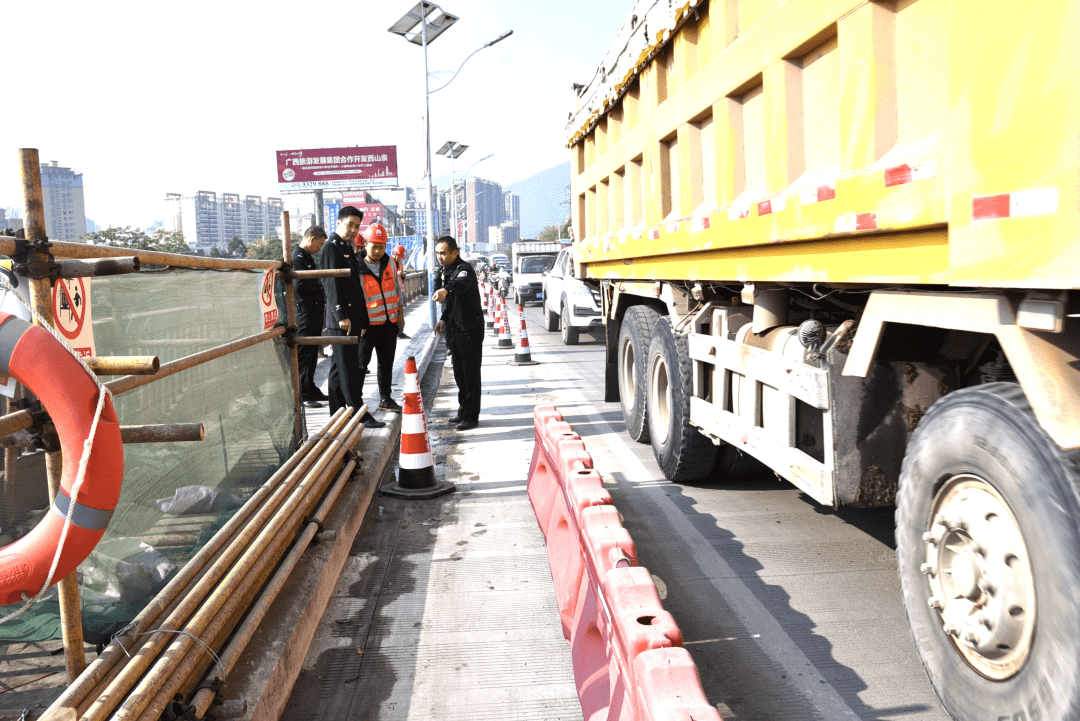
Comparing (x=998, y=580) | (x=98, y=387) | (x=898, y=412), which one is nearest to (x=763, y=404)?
(x=898, y=412)

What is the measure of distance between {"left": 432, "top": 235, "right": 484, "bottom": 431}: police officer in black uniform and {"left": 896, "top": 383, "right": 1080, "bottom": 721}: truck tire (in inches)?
228

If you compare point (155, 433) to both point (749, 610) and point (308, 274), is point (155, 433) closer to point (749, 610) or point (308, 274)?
point (749, 610)

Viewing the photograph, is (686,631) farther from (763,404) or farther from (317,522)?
(317,522)

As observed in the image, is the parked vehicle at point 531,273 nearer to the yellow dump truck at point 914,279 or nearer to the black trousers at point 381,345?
the black trousers at point 381,345

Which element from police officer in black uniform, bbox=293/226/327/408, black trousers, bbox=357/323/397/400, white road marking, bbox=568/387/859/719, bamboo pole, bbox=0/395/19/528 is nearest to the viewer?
bamboo pole, bbox=0/395/19/528

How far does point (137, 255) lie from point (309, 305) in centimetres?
658

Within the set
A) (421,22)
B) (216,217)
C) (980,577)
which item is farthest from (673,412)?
(216,217)

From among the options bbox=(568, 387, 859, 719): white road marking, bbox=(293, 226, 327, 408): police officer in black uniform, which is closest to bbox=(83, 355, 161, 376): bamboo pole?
bbox=(568, 387, 859, 719): white road marking

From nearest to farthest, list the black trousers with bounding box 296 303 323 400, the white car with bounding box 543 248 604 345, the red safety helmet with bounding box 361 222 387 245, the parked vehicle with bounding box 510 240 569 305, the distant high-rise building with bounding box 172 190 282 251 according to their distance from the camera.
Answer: the red safety helmet with bounding box 361 222 387 245 → the black trousers with bounding box 296 303 323 400 → the white car with bounding box 543 248 604 345 → the parked vehicle with bounding box 510 240 569 305 → the distant high-rise building with bounding box 172 190 282 251

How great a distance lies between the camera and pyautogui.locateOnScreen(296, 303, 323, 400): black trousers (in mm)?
9438

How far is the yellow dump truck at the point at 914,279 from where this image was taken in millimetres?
2145

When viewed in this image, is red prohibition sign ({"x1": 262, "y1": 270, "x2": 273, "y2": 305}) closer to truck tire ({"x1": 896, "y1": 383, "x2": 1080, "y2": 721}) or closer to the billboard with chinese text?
truck tire ({"x1": 896, "y1": 383, "x2": 1080, "y2": 721})

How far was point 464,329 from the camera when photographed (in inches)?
329

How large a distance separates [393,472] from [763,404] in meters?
3.42
